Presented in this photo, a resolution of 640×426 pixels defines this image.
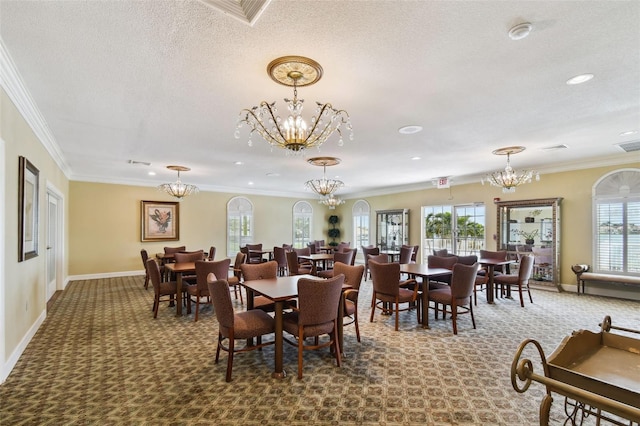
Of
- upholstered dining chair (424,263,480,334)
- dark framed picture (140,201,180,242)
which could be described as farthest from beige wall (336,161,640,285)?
dark framed picture (140,201,180,242)

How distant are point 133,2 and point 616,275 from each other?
858 centimetres

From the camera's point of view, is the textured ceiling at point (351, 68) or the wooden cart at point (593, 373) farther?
the textured ceiling at point (351, 68)

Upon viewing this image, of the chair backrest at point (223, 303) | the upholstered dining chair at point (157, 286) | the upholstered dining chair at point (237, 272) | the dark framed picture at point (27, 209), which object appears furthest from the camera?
the upholstered dining chair at point (237, 272)

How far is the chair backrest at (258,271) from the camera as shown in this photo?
429cm

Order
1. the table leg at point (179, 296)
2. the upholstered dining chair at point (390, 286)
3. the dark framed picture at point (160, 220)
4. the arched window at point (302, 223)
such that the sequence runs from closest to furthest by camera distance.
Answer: the upholstered dining chair at point (390, 286) → the table leg at point (179, 296) → the dark framed picture at point (160, 220) → the arched window at point (302, 223)

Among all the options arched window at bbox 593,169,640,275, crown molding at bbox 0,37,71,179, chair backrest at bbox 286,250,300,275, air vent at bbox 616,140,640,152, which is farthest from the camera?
chair backrest at bbox 286,250,300,275

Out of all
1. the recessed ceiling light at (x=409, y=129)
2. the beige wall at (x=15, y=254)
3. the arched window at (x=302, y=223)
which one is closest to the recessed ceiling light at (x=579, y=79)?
the recessed ceiling light at (x=409, y=129)

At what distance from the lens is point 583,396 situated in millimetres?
1104

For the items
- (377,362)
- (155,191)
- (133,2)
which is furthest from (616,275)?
(155,191)

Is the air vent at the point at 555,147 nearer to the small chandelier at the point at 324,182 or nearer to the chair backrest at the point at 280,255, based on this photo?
the small chandelier at the point at 324,182

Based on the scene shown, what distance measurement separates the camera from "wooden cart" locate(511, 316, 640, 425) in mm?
1106

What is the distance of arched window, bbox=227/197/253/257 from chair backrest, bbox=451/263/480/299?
26.9 ft

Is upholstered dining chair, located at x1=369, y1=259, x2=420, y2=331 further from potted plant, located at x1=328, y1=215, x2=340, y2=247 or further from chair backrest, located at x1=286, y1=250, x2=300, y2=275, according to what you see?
potted plant, located at x1=328, y1=215, x2=340, y2=247

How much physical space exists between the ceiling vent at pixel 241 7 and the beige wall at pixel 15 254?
2377 mm
